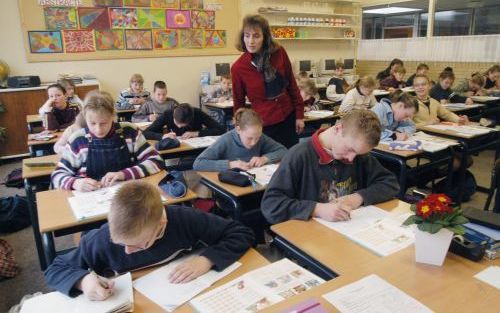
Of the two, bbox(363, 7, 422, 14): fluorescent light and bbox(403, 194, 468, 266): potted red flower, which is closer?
bbox(403, 194, 468, 266): potted red flower

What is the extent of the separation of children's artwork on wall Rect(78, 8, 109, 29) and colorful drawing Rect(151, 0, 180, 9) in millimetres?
832

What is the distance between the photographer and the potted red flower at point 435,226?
1163 millimetres

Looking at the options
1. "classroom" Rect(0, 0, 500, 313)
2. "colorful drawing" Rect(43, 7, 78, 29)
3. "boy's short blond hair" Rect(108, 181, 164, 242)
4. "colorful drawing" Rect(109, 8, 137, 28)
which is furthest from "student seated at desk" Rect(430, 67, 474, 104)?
"colorful drawing" Rect(43, 7, 78, 29)

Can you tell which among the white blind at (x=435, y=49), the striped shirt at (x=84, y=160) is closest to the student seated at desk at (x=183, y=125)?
the striped shirt at (x=84, y=160)

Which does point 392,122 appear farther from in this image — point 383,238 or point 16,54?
point 16,54

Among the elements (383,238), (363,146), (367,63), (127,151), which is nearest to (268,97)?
(127,151)

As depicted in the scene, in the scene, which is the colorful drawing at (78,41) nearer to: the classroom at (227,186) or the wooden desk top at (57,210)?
the classroom at (227,186)

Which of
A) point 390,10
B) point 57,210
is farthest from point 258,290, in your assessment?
point 390,10

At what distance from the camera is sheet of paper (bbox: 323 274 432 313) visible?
1014mm

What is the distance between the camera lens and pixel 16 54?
565cm

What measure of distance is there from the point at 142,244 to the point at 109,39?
585 centimetres

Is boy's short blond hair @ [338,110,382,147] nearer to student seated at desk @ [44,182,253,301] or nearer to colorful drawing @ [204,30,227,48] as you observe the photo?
student seated at desk @ [44,182,253,301]

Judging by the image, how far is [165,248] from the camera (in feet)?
4.28

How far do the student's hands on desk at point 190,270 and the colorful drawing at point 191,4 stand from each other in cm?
638
